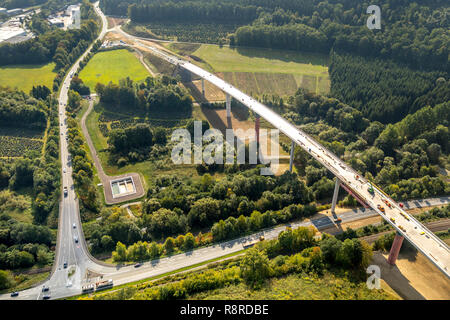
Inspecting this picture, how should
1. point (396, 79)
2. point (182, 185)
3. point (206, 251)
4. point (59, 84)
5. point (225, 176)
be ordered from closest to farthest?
1. point (206, 251)
2. point (182, 185)
3. point (225, 176)
4. point (396, 79)
5. point (59, 84)

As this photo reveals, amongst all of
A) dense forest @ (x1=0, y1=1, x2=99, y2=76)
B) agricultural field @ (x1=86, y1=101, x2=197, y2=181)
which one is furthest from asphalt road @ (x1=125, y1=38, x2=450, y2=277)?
dense forest @ (x1=0, y1=1, x2=99, y2=76)

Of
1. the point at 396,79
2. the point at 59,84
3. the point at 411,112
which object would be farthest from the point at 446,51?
the point at 59,84

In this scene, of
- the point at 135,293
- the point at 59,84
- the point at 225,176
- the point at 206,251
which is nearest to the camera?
the point at 135,293

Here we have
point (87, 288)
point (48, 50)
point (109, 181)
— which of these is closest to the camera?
point (87, 288)

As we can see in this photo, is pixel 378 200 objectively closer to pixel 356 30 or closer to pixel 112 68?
pixel 356 30

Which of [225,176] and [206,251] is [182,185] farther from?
[206,251]

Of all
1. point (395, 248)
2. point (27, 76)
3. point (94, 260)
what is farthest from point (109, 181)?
point (27, 76)
